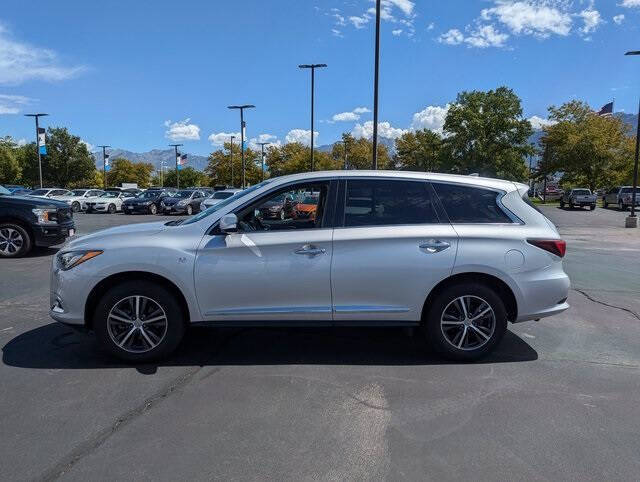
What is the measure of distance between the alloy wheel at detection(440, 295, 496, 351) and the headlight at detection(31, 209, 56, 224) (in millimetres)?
9092

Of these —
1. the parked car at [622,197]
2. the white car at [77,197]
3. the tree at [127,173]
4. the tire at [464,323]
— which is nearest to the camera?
the tire at [464,323]

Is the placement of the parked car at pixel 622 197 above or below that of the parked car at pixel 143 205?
above

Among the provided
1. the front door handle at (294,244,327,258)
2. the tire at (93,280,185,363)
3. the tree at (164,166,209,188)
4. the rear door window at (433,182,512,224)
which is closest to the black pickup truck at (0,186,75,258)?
the tire at (93,280,185,363)

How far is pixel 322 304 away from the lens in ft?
14.4

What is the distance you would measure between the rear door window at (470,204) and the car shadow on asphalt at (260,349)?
4.29 feet

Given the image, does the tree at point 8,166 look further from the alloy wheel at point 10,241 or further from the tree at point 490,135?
the alloy wheel at point 10,241

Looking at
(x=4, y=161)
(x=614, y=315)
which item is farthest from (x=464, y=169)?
(x=4, y=161)

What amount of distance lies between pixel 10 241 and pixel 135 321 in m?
7.64

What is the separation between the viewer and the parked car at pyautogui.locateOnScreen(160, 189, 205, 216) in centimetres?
3170

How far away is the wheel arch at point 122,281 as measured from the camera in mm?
4340

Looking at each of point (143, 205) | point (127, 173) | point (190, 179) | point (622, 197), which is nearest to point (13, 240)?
point (143, 205)

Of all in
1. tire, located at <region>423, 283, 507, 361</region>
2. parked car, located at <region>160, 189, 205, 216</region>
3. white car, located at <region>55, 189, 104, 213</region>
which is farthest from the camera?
white car, located at <region>55, 189, 104, 213</region>

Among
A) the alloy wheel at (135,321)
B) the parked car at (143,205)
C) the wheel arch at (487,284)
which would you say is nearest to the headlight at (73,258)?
the alloy wheel at (135,321)

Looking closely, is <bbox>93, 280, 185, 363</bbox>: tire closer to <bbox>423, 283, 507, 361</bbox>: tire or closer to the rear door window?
<bbox>423, 283, 507, 361</bbox>: tire
